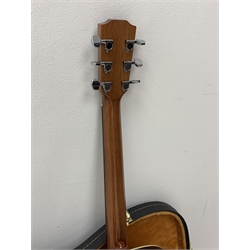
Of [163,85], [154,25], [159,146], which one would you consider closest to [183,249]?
[159,146]

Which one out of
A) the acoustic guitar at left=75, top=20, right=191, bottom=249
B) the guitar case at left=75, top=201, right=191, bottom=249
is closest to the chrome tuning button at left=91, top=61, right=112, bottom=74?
the acoustic guitar at left=75, top=20, right=191, bottom=249

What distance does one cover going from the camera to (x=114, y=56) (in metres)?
0.61

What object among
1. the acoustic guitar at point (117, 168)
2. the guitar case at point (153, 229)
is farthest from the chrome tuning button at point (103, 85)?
the guitar case at point (153, 229)

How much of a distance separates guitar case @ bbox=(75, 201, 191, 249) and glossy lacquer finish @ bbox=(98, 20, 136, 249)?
4cm

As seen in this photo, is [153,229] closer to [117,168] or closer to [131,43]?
[117,168]

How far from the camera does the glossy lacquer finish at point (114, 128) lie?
61 cm

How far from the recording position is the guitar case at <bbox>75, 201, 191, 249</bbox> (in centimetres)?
68

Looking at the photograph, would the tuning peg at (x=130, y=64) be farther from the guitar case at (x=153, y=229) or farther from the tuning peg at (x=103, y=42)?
the guitar case at (x=153, y=229)

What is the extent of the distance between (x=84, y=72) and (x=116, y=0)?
0.16 metres

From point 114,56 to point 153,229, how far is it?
15.5 inches

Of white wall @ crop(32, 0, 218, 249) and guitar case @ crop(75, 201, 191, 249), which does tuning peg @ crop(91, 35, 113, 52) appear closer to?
white wall @ crop(32, 0, 218, 249)

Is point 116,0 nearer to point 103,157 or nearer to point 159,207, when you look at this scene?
point 103,157

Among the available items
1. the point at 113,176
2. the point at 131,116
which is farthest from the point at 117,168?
the point at 131,116

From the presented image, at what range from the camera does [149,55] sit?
2.29ft
